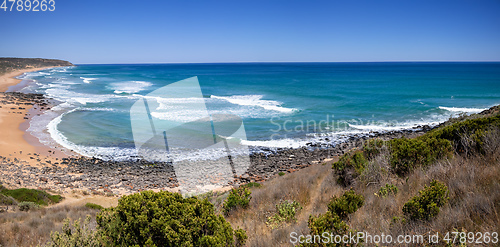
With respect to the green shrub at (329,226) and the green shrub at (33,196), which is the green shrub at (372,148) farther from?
the green shrub at (33,196)

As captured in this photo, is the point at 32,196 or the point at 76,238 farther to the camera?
the point at 32,196

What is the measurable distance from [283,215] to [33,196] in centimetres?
1147

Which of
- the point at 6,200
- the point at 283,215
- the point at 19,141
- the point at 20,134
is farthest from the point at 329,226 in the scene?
the point at 20,134

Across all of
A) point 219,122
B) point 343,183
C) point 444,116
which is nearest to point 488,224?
point 343,183

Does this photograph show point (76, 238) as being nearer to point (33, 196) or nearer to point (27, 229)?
point (27, 229)

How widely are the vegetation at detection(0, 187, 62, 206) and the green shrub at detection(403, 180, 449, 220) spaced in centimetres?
1294

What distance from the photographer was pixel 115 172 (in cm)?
1535

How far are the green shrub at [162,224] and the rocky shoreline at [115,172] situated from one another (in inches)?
410

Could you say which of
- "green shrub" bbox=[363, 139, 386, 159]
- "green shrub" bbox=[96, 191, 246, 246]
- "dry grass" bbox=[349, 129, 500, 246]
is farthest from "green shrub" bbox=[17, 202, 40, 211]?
"green shrub" bbox=[363, 139, 386, 159]

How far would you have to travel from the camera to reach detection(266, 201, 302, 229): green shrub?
16.4ft

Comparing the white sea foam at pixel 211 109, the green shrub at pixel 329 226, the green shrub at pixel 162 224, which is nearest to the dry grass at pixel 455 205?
the green shrub at pixel 329 226

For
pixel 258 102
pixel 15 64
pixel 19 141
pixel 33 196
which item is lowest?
pixel 33 196

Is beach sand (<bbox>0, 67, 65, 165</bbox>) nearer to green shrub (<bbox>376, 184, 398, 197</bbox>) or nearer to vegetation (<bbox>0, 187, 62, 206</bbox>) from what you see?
vegetation (<bbox>0, 187, 62, 206</bbox>)

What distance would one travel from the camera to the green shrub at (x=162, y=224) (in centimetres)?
343
